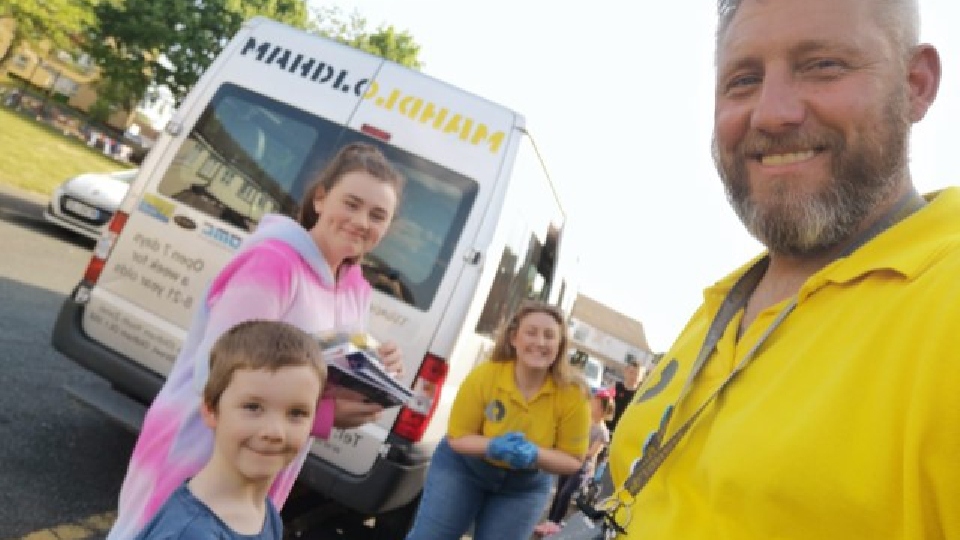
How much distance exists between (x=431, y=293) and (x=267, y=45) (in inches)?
78.2

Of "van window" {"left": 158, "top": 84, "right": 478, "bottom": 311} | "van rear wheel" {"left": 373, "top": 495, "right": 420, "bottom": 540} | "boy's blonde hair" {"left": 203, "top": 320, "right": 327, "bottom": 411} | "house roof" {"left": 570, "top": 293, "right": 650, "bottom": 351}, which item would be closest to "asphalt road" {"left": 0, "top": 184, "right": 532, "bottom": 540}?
"van rear wheel" {"left": 373, "top": 495, "right": 420, "bottom": 540}

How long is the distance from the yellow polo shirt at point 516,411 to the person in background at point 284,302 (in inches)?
45.3

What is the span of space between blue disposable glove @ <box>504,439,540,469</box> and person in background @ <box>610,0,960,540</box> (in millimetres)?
1612

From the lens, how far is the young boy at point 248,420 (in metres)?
1.73

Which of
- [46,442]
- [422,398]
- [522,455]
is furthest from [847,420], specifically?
[46,442]

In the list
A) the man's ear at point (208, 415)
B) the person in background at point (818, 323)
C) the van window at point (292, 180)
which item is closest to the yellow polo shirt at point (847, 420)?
the person in background at point (818, 323)

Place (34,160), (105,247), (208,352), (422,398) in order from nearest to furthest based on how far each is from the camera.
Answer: (208,352)
(422,398)
(105,247)
(34,160)

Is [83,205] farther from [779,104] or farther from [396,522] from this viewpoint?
[779,104]

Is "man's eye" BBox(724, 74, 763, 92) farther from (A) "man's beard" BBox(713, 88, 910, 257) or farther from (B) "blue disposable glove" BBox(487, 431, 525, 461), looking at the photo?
(B) "blue disposable glove" BBox(487, 431, 525, 461)

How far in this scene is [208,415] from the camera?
71.8 inches

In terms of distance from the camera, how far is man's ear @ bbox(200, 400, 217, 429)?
1.81 meters

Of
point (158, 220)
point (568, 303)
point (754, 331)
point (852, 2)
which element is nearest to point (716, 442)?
point (754, 331)

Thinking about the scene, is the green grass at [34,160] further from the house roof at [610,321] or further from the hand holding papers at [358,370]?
the house roof at [610,321]

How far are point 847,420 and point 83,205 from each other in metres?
11.8
